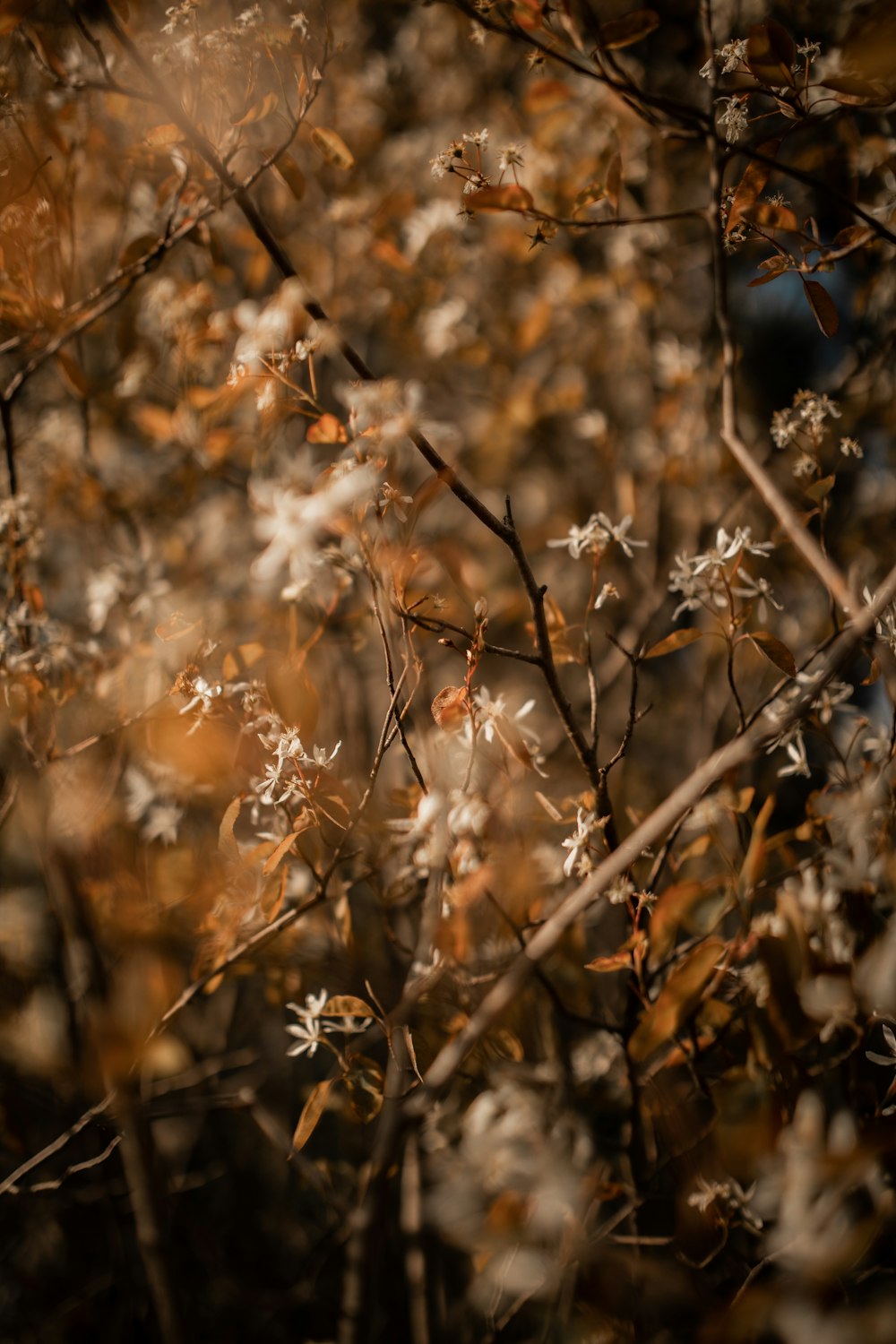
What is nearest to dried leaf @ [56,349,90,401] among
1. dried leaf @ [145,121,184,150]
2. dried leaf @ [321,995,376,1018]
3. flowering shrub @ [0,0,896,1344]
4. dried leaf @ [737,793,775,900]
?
flowering shrub @ [0,0,896,1344]

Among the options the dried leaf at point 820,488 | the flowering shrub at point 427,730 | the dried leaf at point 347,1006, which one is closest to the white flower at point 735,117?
the flowering shrub at point 427,730

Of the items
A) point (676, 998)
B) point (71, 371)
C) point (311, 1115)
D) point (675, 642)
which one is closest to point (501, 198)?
point (675, 642)

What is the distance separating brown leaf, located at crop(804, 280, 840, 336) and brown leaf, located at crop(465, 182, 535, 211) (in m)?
0.27

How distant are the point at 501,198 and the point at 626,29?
16cm

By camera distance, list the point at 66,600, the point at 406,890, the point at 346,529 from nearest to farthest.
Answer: the point at 346,529, the point at 406,890, the point at 66,600

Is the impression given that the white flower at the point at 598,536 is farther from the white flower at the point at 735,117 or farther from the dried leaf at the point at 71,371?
the dried leaf at the point at 71,371

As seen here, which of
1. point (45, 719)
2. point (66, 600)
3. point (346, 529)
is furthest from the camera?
point (66, 600)

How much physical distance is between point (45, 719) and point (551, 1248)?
2.74ft

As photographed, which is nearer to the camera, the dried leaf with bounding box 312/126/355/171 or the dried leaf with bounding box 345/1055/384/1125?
the dried leaf with bounding box 345/1055/384/1125

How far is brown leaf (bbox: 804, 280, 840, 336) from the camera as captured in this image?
2.40ft

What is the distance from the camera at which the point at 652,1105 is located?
0.83 m

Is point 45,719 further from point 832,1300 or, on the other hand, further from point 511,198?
point 832,1300

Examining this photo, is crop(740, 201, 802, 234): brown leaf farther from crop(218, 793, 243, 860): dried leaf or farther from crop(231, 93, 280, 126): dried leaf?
crop(218, 793, 243, 860): dried leaf

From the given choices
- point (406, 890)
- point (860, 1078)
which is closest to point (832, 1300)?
point (860, 1078)
